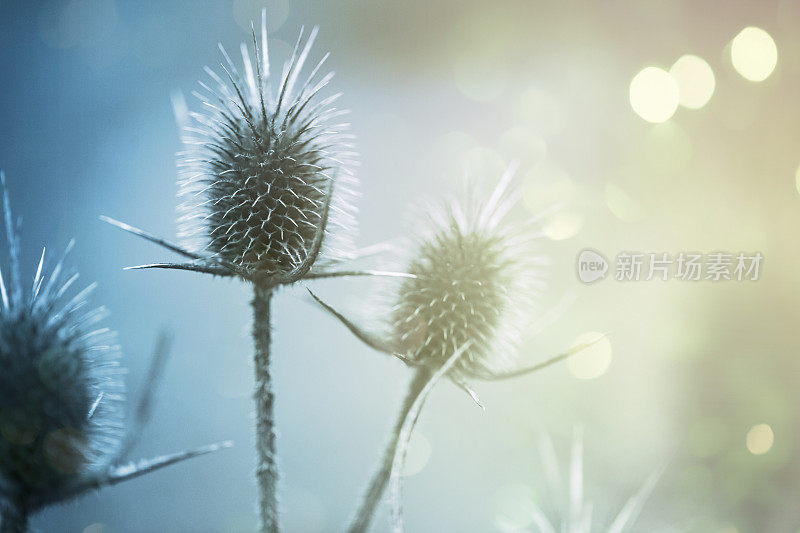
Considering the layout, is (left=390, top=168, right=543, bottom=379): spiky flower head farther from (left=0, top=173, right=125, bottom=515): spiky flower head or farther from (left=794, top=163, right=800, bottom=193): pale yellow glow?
(left=794, top=163, right=800, bottom=193): pale yellow glow

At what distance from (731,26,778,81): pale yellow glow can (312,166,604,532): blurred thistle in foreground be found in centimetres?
92

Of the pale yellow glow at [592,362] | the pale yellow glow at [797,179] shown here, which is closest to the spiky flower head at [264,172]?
the pale yellow glow at [592,362]

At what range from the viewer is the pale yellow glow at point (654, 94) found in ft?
4.36

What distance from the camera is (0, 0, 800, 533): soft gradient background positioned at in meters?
1.26

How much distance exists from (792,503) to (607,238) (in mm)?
817

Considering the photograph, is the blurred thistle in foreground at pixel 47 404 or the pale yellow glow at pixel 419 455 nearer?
the blurred thistle in foreground at pixel 47 404

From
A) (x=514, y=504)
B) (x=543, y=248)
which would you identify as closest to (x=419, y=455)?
(x=514, y=504)

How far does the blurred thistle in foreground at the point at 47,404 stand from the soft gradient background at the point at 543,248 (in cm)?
68

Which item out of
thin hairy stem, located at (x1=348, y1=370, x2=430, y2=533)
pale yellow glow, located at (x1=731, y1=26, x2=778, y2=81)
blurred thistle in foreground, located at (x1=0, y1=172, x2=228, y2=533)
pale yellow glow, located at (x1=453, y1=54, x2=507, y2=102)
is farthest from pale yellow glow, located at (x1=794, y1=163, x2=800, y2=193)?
blurred thistle in foreground, located at (x1=0, y1=172, x2=228, y2=533)

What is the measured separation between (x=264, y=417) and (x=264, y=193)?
10.5 inches

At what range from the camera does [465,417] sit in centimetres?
139

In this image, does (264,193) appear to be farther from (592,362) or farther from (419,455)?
(592,362)

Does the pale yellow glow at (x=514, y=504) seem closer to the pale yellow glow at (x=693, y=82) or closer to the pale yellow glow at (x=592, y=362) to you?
the pale yellow glow at (x=592, y=362)

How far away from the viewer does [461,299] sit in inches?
28.5
